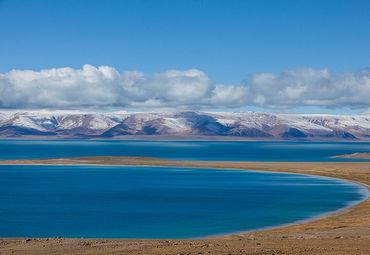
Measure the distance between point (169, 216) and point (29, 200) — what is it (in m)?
21.8

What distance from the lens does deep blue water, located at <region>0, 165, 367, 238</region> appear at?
48125 mm

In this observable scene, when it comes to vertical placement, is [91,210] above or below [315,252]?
below

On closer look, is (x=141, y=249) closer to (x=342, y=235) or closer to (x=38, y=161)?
(x=342, y=235)

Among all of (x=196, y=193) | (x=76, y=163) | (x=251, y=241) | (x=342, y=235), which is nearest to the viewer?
(x=251, y=241)

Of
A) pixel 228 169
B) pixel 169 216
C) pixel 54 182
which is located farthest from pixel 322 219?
pixel 228 169

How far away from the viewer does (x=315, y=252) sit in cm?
2652

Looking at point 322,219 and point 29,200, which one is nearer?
point 322,219

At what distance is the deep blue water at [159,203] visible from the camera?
48.1m

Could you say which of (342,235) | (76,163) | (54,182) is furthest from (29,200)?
(76,163)

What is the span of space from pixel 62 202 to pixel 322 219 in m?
28.5

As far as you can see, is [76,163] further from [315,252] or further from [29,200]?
[315,252]

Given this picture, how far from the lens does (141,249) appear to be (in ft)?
95.1

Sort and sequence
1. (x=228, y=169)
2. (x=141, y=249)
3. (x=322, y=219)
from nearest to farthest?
(x=141, y=249), (x=322, y=219), (x=228, y=169)

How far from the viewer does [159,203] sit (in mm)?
68125
